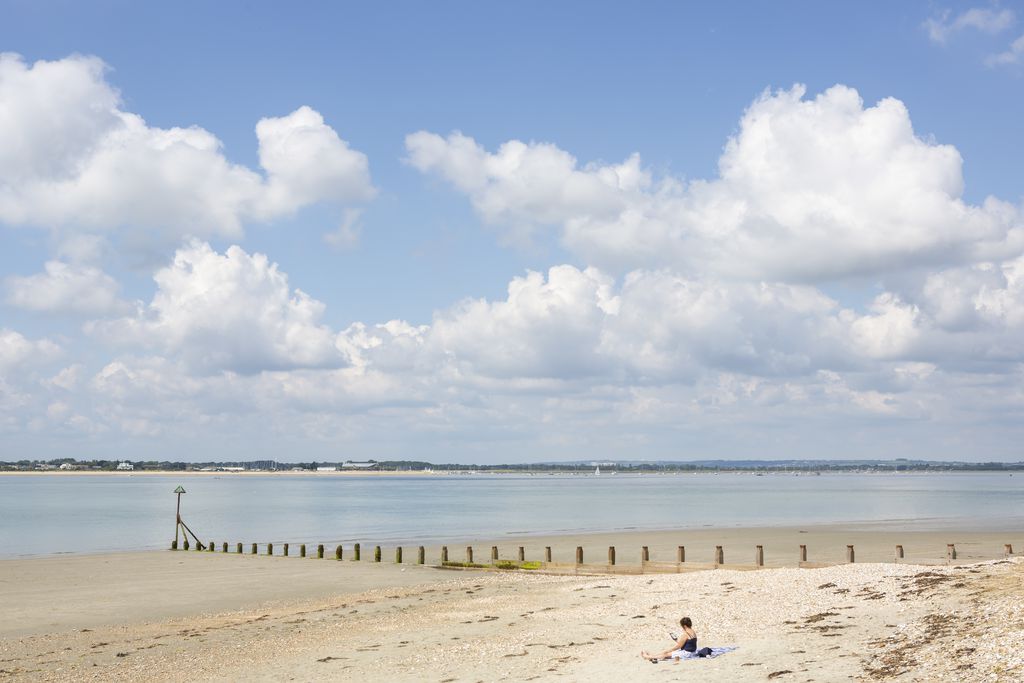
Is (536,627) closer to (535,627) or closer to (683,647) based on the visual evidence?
(535,627)

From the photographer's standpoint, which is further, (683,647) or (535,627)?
(535,627)

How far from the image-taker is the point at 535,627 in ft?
Answer: 76.7

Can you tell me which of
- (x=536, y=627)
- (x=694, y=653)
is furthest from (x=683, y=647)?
(x=536, y=627)

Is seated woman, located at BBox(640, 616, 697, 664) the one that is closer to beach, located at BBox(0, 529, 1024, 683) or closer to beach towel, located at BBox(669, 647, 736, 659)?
beach towel, located at BBox(669, 647, 736, 659)

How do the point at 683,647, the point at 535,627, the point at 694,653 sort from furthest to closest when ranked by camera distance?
the point at 535,627 → the point at 683,647 → the point at 694,653

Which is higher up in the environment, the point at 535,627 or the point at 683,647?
the point at 683,647

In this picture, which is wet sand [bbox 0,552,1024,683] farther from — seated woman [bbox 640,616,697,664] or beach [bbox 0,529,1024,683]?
seated woman [bbox 640,616,697,664]

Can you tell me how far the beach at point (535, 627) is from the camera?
16.6 m

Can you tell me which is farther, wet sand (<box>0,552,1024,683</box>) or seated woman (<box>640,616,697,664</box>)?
seated woman (<box>640,616,697,664</box>)

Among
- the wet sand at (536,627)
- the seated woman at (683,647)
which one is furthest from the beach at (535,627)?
the seated woman at (683,647)

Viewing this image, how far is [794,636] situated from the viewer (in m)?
18.8

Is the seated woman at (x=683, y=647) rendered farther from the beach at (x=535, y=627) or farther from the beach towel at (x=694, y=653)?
the beach at (x=535, y=627)

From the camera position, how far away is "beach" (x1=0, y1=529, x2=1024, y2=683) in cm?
1658

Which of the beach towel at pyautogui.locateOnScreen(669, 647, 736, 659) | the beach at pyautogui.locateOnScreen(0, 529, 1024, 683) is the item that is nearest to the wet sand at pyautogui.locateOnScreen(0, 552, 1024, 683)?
the beach at pyautogui.locateOnScreen(0, 529, 1024, 683)
